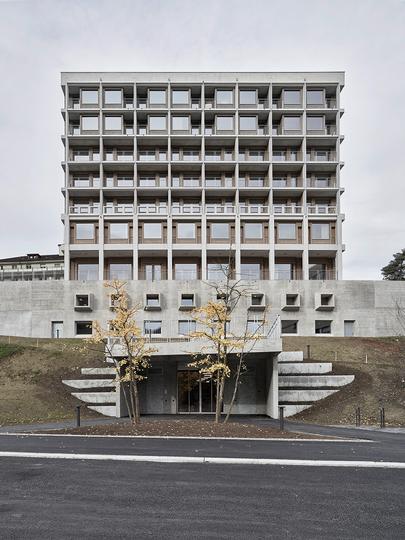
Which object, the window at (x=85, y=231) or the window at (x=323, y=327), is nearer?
the window at (x=323, y=327)

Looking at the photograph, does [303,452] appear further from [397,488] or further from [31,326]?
[31,326]

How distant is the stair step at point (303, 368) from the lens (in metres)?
29.2

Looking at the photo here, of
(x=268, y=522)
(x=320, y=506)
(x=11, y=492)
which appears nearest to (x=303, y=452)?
(x=320, y=506)

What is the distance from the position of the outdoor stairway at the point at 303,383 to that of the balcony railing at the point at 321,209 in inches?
981

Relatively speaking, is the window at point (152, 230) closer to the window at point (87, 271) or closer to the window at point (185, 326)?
the window at point (87, 271)

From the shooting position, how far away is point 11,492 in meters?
9.02

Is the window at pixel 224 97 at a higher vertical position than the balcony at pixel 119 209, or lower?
higher

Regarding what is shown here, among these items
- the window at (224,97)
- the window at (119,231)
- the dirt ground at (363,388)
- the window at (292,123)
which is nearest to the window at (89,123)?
the window at (119,231)

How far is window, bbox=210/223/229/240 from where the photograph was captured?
167 ft

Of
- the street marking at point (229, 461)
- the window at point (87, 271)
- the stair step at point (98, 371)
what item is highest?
the window at point (87, 271)

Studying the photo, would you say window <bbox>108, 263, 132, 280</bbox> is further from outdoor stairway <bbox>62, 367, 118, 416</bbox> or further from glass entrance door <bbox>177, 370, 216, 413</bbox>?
glass entrance door <bbox>177, 370, 216, 413</bbox>

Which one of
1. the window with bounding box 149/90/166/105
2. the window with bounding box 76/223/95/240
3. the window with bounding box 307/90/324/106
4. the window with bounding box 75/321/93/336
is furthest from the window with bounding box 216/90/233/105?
the window with bounding box 75/321/93/336

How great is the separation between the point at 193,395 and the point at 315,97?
38.1m

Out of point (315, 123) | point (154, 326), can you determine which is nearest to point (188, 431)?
point (154, 326)
